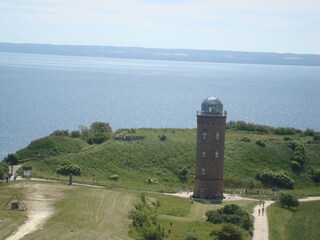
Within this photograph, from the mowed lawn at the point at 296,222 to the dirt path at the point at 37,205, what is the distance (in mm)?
19030

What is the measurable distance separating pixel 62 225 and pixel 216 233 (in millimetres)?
11976

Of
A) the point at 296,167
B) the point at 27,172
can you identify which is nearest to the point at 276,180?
the point at 296,167

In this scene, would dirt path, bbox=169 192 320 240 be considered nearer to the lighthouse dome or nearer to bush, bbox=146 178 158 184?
bush, bbox=146 178 158 184

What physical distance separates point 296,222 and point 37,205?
24.0 metres

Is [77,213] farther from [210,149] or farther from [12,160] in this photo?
[12,160]

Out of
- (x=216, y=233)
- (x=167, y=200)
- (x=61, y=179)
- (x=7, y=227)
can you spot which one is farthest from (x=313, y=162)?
(x=7, y=227)

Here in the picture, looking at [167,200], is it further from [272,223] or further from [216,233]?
[216,233]

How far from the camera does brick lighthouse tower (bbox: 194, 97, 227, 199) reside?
2704 inches

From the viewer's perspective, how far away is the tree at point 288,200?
212 feet

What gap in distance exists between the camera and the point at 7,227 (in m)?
46.9

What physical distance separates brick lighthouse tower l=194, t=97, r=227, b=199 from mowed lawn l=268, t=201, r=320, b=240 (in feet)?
24.4

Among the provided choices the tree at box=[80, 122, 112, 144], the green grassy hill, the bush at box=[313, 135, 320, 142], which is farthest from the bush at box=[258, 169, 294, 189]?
the tree at box=[80, 122, 112, 144]

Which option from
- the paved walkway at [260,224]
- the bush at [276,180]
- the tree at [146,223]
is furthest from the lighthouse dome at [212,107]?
the tree at [146,223]

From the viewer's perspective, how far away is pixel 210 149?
226ft
